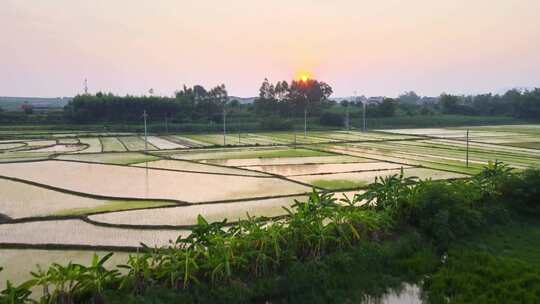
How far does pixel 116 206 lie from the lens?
1046 centimetres

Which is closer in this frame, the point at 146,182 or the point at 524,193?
the point at 524,193

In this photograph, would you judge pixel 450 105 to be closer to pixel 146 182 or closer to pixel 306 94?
pixel 306 94

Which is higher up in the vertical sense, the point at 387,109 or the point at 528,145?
the point at 387,109

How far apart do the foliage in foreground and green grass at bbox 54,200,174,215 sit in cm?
386

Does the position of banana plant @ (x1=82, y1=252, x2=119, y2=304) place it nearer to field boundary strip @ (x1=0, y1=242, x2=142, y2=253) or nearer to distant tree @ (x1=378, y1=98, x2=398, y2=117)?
field boundary strip @ (x1=0, y1=242, x2=142, y2=253)

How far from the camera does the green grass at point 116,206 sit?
32.6 ft

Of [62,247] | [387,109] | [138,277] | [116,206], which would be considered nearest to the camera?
[138,277]

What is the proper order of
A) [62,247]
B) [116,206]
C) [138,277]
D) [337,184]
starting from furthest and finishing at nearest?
[337,184] < [116,206] < [62,247] < [138,277]

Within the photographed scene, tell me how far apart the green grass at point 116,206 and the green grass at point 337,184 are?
4756mm

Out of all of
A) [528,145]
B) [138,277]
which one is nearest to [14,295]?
[138,277]

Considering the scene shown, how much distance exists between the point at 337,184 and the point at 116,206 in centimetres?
648

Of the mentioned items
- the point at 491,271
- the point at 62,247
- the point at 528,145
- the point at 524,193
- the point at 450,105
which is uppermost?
the point at 450,105

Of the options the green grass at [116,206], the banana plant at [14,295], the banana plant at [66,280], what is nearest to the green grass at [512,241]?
the banana plant at [66,280]

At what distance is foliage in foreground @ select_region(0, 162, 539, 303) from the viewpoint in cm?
488
